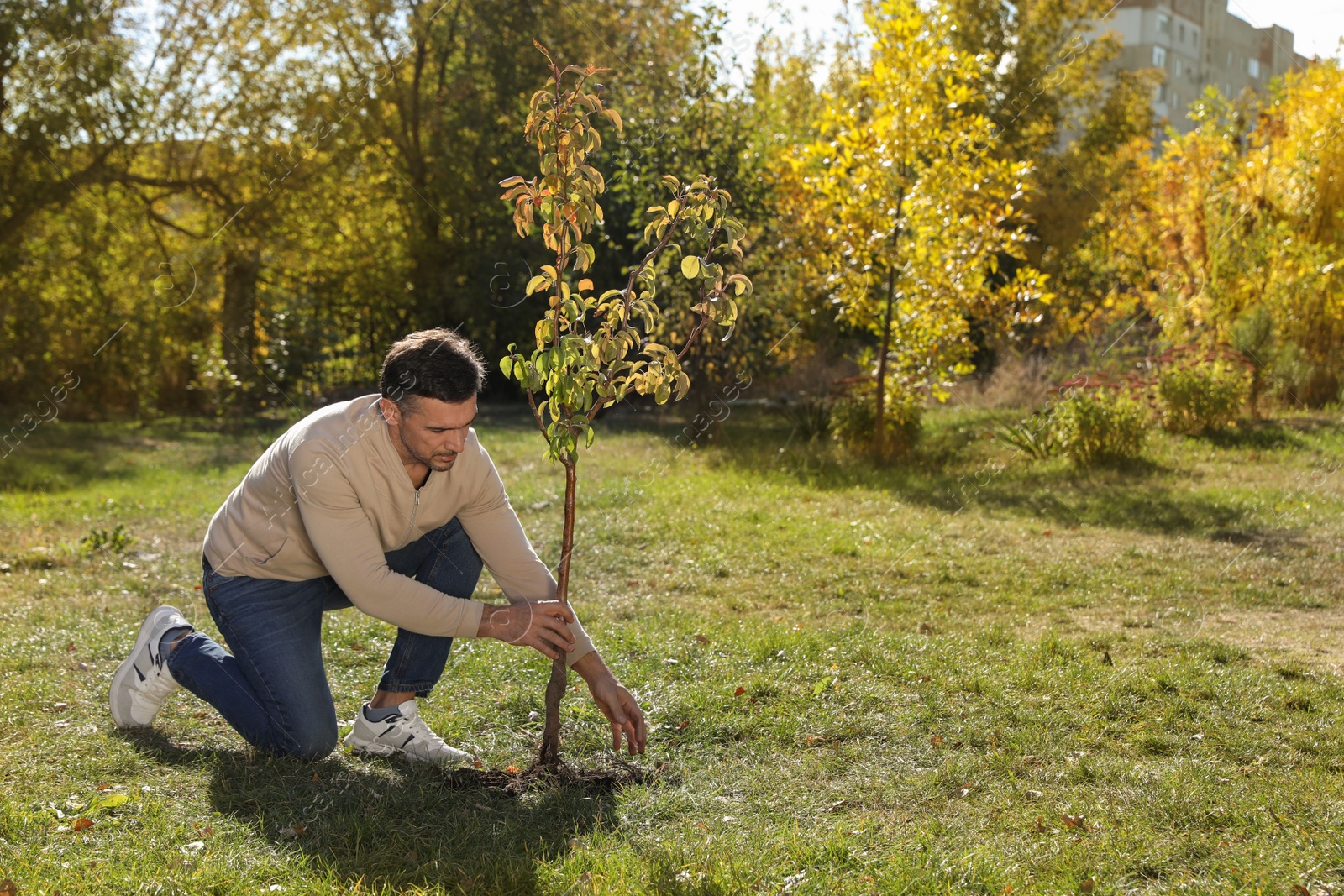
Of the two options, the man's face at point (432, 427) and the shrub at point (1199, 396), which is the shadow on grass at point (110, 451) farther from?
the shrub at point (1199, 396)

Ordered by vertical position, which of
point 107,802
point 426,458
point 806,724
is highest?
point 426,458

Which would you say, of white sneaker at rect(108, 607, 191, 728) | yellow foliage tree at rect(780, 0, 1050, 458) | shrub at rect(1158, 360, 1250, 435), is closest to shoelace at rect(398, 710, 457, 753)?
white sneaker at rect(108, 607, 191, 728)

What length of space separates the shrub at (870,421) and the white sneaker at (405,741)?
6900mm

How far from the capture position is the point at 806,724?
391 cm

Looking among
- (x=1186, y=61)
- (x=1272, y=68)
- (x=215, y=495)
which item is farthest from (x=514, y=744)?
(x=1272, y=68)

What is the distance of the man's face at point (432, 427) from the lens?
319 cm

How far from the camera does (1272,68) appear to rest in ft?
173

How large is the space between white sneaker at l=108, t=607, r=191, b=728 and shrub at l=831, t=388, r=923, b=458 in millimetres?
7174

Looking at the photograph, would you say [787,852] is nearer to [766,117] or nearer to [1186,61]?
[766,117]

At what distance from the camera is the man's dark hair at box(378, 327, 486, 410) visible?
315 cm

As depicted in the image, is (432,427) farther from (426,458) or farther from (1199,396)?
(1199,396)

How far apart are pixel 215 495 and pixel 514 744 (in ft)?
20.0

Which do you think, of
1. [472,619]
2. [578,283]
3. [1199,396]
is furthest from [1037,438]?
[472,619]

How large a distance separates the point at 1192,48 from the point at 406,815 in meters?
57.7
